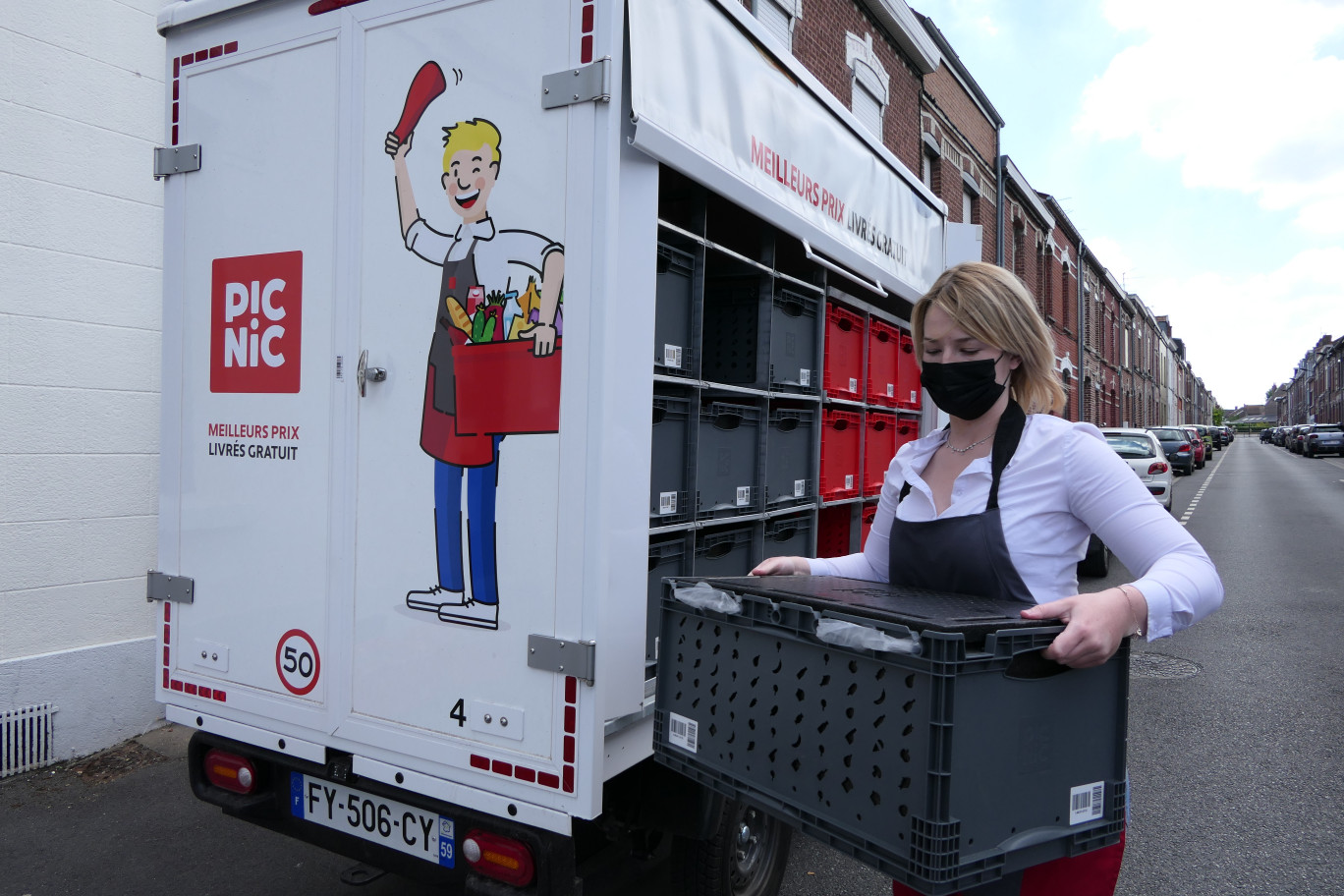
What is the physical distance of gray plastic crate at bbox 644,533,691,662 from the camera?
2953 mm

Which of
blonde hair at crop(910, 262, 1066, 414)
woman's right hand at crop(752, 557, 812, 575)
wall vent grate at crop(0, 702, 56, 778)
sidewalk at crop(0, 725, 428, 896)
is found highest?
A: blonde hair at crop(910, 262, 1066, 414)

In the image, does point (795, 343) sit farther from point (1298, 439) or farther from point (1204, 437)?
point (1298, 439)

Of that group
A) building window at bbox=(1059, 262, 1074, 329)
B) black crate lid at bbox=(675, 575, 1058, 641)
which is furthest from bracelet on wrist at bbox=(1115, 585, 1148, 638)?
building window at bbox=(1059, 262, 1074, 329)

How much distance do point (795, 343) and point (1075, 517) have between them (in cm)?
209

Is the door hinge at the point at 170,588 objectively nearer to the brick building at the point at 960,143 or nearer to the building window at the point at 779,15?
the building window at the point at 779,15

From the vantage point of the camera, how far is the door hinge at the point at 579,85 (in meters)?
2.45

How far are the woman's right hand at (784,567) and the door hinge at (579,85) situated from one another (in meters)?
1.31

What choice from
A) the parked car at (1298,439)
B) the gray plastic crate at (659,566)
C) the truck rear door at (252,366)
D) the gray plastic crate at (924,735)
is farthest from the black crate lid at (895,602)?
the parked car at (1298,439)

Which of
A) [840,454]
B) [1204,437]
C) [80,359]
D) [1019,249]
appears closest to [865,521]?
[840,454]

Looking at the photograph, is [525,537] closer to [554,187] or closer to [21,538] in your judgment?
[554,187]

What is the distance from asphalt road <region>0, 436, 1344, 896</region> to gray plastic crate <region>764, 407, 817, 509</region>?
1.69 meters

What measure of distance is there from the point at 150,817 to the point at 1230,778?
5724mm

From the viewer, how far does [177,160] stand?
10.8ft

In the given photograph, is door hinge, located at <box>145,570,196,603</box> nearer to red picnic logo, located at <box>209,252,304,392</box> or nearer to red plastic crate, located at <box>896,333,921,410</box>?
red picnic logo, located at <box>209,252,304,392</box>
